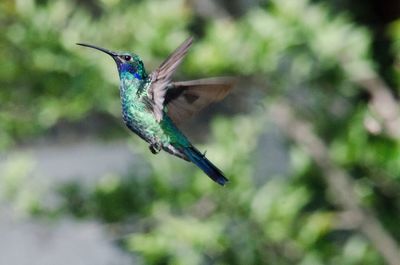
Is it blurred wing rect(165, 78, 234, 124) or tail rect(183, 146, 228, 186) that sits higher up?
blurred wing rect(165, 78, 234, 124)

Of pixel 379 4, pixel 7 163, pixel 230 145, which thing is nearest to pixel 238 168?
pixel 230 145

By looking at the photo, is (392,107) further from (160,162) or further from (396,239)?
(160,162)

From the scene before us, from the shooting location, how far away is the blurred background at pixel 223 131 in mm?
2404

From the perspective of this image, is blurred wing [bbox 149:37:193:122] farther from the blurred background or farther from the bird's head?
the blurred background

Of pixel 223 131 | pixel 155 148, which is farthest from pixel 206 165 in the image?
pixel 223 131

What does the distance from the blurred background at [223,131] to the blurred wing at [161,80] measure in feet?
4.09

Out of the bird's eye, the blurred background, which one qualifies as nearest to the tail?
the bird's eye

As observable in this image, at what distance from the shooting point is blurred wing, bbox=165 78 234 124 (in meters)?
1.01

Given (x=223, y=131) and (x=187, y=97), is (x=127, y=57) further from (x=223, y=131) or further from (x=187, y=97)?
(x=223, y=131)

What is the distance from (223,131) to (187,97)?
1698mm

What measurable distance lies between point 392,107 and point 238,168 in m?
0.49

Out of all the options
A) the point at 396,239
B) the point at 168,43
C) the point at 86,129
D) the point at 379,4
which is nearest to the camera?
the point at 168,43

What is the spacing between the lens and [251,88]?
8.94ft

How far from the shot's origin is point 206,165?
958 mm
